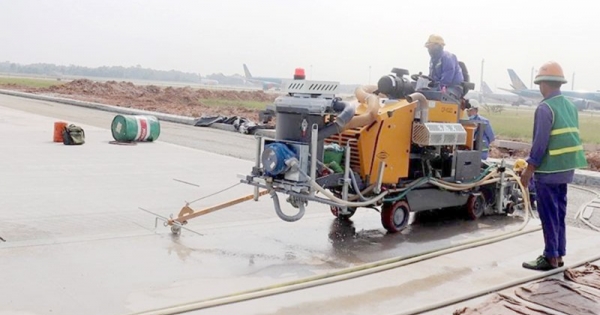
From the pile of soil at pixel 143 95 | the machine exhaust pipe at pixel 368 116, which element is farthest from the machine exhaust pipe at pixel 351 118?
the pile of soil at pixel 143 95

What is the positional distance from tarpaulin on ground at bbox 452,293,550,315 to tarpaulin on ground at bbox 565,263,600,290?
935 millimetres

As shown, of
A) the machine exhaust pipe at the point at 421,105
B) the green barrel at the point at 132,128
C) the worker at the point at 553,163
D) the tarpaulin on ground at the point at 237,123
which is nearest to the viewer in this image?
the worker at the point at 553,163

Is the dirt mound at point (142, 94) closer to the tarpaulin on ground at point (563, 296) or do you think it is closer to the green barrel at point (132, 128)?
the green barrel at point (132, 128)

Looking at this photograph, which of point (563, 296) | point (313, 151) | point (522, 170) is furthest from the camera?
point (522, 170)

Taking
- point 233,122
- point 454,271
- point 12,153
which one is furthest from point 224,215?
point 233,122

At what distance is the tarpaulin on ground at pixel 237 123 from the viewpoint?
67.3ft

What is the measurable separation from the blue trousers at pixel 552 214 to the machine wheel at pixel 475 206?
2149 millimetres

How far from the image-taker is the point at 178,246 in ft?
21.2

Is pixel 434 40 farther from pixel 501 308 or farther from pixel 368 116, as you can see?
pixel 501 308

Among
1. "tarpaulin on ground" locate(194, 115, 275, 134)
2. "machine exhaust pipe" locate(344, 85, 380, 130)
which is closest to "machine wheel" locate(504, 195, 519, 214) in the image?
"machine exhaust pipe" locate(344, 85, 380, 130)

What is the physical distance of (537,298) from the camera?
5.21 metres

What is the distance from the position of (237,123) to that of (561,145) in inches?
622

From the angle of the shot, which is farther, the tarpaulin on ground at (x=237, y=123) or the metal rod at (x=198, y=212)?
A: the tarpaulin on ground at (x=237, y=123)

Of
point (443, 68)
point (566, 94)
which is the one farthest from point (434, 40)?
point (566, 94)
